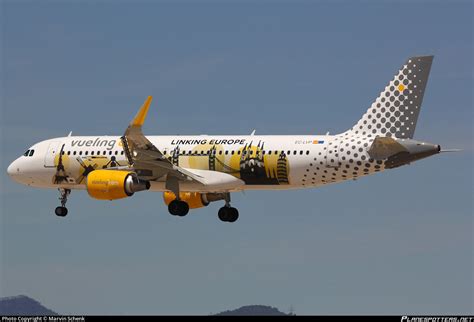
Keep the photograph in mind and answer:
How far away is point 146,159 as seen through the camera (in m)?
59.5

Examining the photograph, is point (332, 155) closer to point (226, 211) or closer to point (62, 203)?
point (226, 211)

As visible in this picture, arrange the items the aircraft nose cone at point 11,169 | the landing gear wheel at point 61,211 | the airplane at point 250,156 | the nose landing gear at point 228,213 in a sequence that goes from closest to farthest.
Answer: the airplane at point 250,156 → the nose landing gear at point 228,213 → the landing gear wheel at point 61,211 → the aircraft nose cone at point 11,169

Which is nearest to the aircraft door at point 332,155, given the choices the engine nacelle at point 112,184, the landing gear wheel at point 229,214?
the landing gear wheel at point 229,214

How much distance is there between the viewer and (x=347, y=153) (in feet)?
185

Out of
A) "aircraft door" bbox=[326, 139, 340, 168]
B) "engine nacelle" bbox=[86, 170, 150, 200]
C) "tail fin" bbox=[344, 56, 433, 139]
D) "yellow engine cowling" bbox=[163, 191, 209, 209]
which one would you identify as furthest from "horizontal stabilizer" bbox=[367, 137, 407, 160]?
"yellow engine cowling" bbox=[163, 191, 209, 209]

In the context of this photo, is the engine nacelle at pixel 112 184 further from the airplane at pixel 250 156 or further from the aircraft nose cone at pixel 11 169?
the aircraft nose cone at pixel 11 169

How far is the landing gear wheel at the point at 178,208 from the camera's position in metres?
62.9

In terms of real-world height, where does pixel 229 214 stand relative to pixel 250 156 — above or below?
below

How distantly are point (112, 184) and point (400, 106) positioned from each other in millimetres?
16276

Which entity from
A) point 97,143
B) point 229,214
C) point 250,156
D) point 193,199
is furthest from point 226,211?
point 97,143

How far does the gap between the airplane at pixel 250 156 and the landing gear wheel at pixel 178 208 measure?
0.06 metres

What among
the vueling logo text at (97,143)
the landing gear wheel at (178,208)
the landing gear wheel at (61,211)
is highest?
A: the vueling logo text at (97,143)

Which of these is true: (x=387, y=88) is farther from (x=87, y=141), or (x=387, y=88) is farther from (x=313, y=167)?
(x=87, y=141)

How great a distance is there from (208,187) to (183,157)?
2.76m
